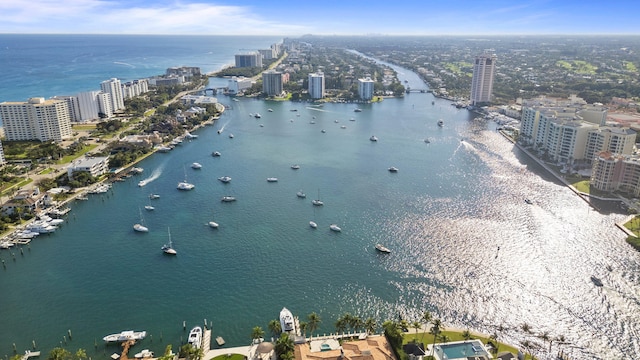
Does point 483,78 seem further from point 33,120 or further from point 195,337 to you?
point 195,337

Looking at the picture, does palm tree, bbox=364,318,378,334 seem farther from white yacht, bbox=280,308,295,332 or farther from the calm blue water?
white yacht, bbox=280,308,295,332

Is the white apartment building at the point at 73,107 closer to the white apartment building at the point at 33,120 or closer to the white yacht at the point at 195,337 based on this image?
the white apartment building at the point at 33,120

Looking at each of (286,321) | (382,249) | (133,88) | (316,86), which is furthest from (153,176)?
(316,86)

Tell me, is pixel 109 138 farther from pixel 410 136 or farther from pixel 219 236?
pixel 410 136

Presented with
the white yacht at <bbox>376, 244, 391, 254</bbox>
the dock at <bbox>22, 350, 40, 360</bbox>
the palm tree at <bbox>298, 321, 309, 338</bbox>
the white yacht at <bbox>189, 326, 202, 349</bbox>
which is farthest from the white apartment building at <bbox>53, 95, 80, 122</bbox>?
the palm tree at <bbox>298, 321, 309, 338</bbox>

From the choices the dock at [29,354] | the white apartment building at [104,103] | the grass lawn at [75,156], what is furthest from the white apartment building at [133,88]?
the dock at [29,354]
